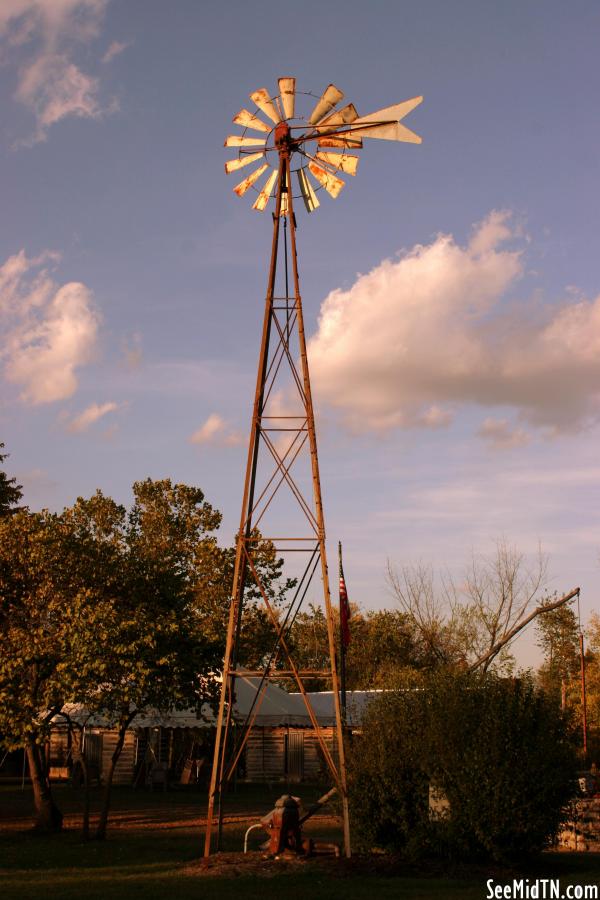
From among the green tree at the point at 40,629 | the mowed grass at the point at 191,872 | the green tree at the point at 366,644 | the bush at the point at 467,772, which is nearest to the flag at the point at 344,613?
the mowed grass at the point at 191,872

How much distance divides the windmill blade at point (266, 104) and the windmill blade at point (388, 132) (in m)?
1.62

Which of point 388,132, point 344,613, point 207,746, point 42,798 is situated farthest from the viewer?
point 207,746

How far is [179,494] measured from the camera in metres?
48.6

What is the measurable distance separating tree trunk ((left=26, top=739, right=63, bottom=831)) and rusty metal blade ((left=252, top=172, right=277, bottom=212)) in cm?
1502

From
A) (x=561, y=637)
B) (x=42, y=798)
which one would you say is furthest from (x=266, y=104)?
(x=561, y=637)

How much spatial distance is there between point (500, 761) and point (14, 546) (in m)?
13.8

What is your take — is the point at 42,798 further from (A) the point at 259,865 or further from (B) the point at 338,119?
(B) the point at 338,119

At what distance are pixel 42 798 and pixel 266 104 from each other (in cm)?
1852

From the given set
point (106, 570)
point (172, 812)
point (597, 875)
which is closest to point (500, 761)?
point (597, 875)

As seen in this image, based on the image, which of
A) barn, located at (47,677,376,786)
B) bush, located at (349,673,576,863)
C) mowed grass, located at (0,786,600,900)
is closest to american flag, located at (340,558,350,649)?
barn, located at (47,677,376,786)

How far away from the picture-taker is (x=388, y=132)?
63.5ft

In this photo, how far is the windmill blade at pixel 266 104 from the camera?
65.2 feet

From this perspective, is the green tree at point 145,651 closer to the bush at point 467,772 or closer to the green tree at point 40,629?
the green tree at point 40,629

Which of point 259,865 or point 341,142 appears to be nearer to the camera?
point 259,865
